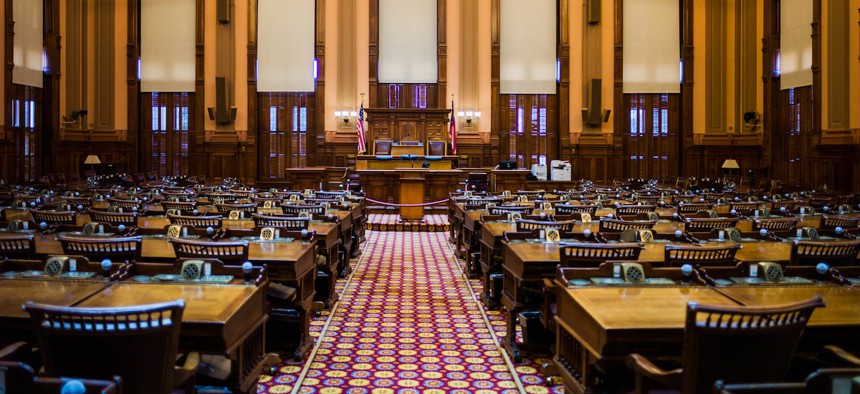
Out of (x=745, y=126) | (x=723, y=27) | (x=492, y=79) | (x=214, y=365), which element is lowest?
(x=214, y=365)

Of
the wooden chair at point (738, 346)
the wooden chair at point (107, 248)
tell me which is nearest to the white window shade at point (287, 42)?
the wooden chair at point (107, 248)

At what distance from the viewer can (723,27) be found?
25562 mm

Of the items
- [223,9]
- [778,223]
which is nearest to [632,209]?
[778,223]

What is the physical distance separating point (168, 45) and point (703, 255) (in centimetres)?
2418

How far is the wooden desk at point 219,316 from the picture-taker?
3607mm

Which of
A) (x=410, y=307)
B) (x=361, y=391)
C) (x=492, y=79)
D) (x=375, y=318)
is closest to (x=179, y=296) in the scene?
(x=361, y=391)

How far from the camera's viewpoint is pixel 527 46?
26.4m

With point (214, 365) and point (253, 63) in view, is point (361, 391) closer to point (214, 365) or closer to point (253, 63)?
point (214, 365)

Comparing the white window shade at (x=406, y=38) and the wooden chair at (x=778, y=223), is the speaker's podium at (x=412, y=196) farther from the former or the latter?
the wooden chair at (x=778, y=223)

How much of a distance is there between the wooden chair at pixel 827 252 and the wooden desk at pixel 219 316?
13.2 ft

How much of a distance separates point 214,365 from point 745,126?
78.3 feet

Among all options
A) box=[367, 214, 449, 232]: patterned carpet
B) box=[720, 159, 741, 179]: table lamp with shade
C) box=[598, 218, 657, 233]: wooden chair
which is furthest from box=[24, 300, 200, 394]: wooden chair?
box=[720, 159, 741, 179]: table lamp with shade

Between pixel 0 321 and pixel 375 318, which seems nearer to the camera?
pixel 0 321

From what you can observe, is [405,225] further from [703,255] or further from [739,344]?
[739,344]
